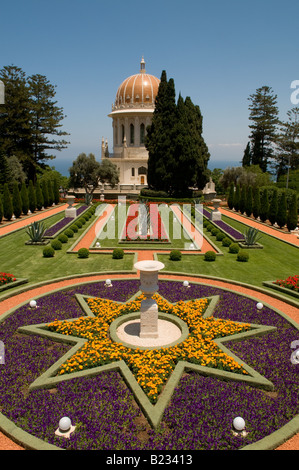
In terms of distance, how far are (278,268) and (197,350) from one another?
421 inches

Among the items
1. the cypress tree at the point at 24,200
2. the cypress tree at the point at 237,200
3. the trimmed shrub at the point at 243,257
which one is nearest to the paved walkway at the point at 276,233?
the trimmed shrub at the point at 243,257

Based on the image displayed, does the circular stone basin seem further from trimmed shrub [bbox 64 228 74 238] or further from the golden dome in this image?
the golden dome

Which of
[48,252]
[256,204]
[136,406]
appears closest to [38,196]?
[48,252]

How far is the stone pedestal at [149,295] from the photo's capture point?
30.8 ft

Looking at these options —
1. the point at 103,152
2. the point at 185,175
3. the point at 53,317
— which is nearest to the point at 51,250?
the point at 53,317

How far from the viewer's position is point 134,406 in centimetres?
731

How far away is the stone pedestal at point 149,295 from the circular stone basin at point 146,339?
0.86ft

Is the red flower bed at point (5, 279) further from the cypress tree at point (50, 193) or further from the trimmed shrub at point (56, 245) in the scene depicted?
the cypress tree at point (50, 193)

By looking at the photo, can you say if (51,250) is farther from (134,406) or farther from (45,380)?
(134,406)

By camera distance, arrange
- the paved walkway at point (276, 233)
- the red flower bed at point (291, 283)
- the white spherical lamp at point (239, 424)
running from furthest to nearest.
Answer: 1. the paved walkway at point (276, 233)
2. the red flower bed at point (291, 283)
3. the white spherical lamp at point (239, 424)

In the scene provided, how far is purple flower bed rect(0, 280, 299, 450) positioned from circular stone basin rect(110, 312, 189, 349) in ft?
4.65

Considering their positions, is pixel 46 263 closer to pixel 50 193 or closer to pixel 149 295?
pixel 149 295

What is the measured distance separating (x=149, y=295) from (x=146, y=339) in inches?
51.4

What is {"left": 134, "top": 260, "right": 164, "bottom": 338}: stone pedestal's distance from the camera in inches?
370
